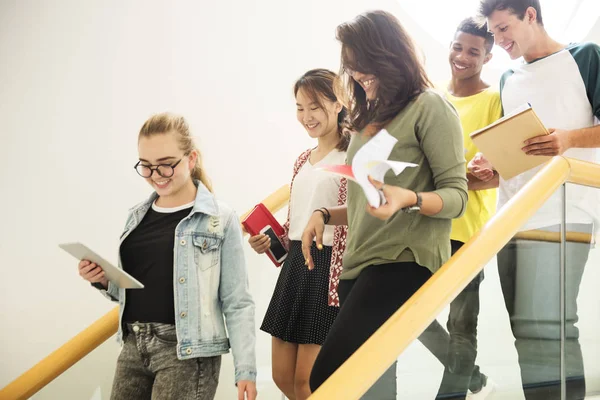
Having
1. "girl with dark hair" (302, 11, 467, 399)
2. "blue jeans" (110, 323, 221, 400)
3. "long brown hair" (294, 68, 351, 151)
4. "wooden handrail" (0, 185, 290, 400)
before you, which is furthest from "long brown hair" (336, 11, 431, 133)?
"wooden handrail" (0, 185, 290, 400)

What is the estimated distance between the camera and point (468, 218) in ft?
7.82

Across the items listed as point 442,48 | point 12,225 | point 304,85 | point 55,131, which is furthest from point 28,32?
point 442,48

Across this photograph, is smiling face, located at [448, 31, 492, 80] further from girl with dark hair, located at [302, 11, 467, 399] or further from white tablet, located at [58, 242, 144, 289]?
white tablet, located at [58, 242, 144, 289]

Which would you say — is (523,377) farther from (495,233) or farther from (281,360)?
(281,360)

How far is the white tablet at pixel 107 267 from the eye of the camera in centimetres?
187

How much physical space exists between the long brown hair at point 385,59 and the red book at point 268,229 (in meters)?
0.86

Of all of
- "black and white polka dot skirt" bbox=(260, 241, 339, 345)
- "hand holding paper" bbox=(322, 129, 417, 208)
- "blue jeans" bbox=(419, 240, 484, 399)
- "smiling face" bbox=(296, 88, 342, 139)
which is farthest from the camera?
"smiling face" bbox=(296, 88, 342, 139)

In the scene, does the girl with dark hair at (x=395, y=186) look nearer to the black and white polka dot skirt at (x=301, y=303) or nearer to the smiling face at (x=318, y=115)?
the black and white polka dot skirt at (x=301, y=303)

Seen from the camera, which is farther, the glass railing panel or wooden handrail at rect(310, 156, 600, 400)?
the glass railing panel

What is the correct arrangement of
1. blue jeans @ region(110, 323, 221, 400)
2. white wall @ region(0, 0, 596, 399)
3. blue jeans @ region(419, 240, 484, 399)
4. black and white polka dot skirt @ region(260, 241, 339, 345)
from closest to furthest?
blue jeans @ region(419, 240, 484, 399) < blue jeans @ region(110, 323, 221, 400) < black and white polka dot skirt @ region(260, 241, 339, 345) < white wall @ region(0, 0, 596, 399)

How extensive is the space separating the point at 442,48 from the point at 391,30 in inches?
116

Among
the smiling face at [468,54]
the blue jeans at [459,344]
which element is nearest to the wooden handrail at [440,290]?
the blue jeans at [459,344]

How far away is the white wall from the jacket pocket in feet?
3.15

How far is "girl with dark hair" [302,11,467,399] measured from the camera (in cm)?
170
